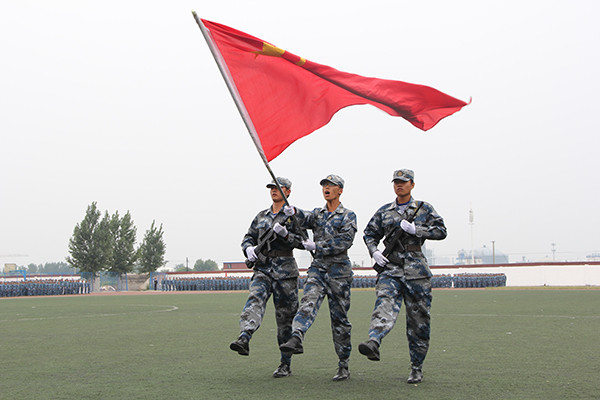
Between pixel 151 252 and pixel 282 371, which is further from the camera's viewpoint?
pixel 151 252

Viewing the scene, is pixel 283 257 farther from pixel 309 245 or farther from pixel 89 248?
pixel 89 248

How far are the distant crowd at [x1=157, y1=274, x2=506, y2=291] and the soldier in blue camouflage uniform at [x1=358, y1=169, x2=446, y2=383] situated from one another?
1385 inches

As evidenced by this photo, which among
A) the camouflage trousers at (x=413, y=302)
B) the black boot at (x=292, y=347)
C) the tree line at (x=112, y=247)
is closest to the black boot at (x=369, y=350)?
the black boot at (x=292, y=347)

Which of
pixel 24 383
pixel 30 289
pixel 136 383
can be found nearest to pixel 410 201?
pixel 136 383

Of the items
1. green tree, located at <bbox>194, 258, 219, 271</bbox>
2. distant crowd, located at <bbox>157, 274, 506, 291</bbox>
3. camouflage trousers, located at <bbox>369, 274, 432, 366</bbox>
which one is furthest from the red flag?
green tree, located at <bbox>194, 258, 219, 271</bbox>

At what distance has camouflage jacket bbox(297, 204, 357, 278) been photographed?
6.96 metres

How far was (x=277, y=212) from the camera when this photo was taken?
7.52 meters

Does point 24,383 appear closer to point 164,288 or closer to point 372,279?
point 372,279

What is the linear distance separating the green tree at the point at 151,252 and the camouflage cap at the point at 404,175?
6365 centimetres

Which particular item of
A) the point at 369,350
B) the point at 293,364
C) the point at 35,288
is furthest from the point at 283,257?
the point at 35,288

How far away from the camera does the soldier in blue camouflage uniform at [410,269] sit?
6641 millimetres

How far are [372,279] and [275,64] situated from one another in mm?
38724

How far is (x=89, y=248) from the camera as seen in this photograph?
6366 cm

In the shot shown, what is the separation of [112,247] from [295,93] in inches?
2369
